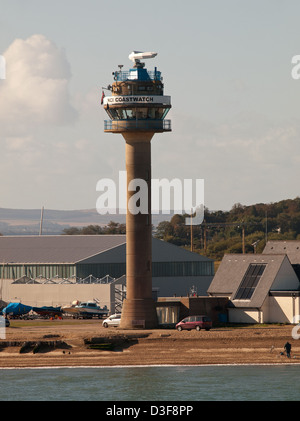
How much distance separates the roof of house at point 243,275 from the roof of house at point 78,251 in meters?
23.7

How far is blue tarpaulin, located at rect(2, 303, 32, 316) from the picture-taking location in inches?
4348

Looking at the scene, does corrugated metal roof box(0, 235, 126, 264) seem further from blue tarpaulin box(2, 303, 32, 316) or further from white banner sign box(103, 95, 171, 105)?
white banner sign box(103, 95, 171, 105)

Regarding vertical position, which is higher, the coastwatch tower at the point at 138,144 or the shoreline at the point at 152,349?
the coastwatch tower at the point at 138,144

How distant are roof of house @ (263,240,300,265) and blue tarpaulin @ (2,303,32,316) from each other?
2560 cm

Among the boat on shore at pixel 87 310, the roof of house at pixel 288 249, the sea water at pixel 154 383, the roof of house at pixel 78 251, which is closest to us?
the sea water at pixel 154 383

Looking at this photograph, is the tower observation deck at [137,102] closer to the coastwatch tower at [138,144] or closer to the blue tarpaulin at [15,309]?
the coastwatch tower at [138,144]

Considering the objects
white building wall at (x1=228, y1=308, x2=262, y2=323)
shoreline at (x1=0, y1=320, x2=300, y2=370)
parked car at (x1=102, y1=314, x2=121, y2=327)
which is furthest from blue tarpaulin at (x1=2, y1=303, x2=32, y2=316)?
white building wall at (x1=228, y1=308, x2=262, y2=323)

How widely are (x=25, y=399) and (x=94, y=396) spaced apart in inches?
182

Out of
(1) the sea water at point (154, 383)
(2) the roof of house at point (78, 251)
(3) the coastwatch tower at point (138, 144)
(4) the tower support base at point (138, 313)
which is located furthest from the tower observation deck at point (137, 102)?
(2) the roof of house at point (78, 251)

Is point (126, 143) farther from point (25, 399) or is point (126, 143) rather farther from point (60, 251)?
point (60, 251)

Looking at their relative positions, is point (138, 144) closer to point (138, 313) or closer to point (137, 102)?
point (137, 102)

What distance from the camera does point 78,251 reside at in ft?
422

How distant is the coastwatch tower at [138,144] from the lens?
9244 centimetres

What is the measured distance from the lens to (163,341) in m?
89.1
